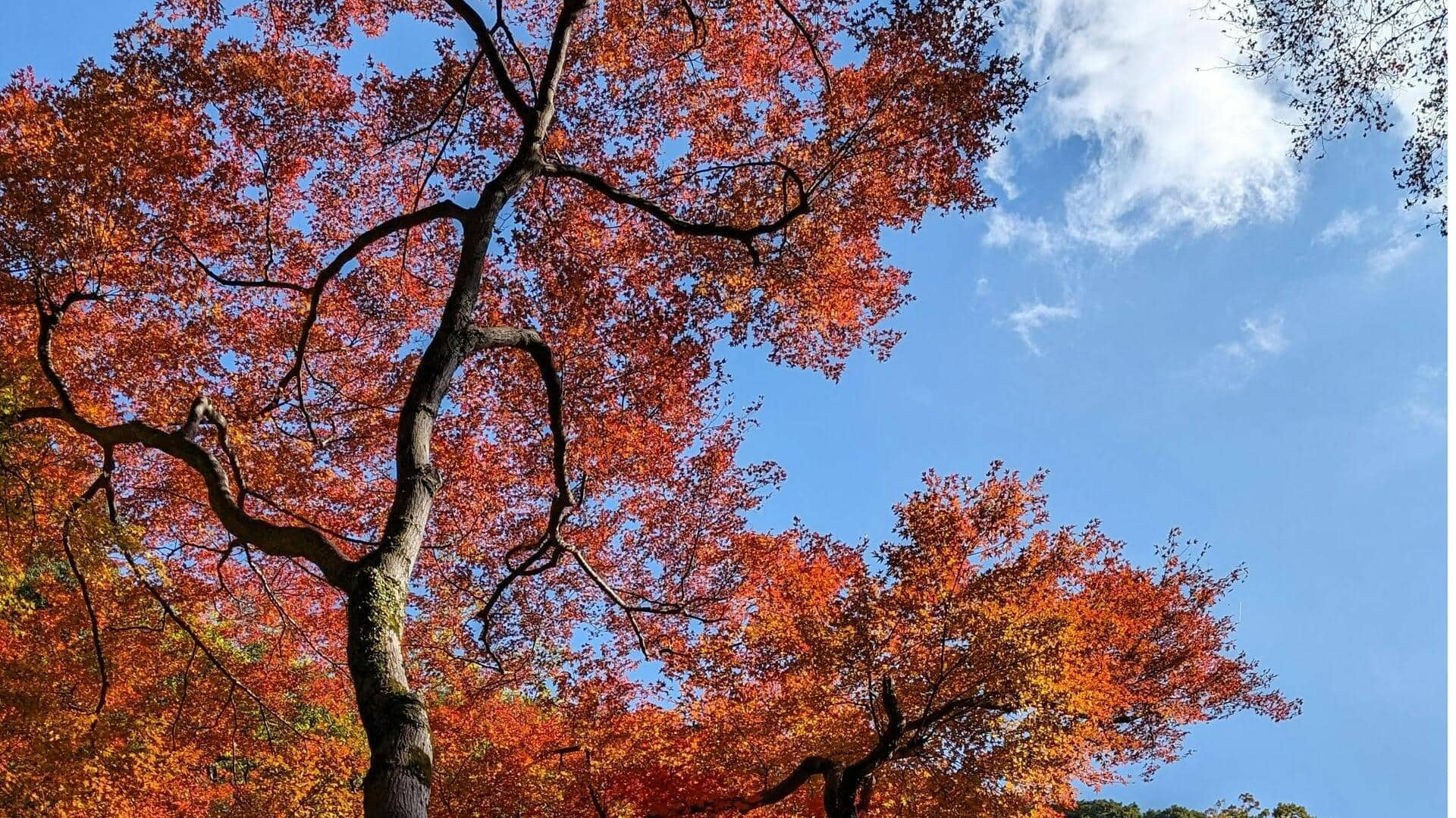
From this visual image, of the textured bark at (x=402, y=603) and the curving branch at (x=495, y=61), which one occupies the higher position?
the curving branch at (x=495, y=61)

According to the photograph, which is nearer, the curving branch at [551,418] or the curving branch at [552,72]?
the curving branch at [551,418]

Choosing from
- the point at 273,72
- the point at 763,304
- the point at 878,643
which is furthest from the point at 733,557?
the point at 273,72

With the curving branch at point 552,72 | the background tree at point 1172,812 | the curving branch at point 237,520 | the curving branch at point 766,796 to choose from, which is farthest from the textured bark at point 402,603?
the background tree at point 1172,812

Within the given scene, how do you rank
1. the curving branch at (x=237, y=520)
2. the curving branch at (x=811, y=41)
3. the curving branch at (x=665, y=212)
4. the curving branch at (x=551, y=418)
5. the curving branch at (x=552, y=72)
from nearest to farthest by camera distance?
1. the curving branch at (x=237, y=520)
2. the curving branch at (x=551, y=418)
3. the curving branch at (x=665, y=212)
4. the curving branch at (x=552, y=72)
5. the curving branch at (x=811, y=41)

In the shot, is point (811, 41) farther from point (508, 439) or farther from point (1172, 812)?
point (1172, 812)

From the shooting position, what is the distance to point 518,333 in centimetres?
686

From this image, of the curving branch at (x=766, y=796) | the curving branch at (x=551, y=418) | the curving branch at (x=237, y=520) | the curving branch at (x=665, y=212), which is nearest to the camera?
the curving branch at (x=237, y=520)

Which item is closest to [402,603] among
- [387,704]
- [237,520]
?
[387,704]

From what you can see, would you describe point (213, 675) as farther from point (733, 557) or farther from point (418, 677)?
point (733, 557)

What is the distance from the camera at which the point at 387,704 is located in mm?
4273

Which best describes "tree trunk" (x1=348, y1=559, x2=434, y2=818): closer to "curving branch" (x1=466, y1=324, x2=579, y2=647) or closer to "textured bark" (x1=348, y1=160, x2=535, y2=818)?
"textured bark" (x1=348, y1=160, x2=535, y2=818)

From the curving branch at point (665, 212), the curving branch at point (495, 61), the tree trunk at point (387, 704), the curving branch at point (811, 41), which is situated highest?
the curving branch at point (811, 41)

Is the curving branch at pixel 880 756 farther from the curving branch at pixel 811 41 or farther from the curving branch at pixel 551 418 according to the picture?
the curving branch at pixel 811 41

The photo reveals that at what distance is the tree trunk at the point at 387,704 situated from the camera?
3955 mm
